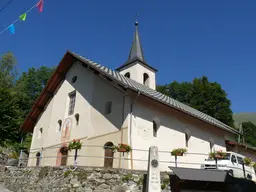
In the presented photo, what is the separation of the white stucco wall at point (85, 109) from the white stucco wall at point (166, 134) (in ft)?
3.55

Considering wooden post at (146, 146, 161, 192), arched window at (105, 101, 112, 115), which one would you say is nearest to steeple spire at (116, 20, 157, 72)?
arched window at (105, 101, 112, 115)

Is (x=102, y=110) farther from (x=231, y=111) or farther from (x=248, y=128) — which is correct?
(x=248, y=128)

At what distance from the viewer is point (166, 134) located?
1697cm

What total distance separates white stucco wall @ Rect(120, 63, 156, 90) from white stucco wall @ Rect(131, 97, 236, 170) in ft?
25.1

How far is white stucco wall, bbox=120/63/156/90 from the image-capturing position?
84.6 feet

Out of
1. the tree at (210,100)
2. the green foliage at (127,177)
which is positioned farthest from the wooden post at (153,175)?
the tree at (210,100)

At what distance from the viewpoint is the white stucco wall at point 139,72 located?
1016 inches

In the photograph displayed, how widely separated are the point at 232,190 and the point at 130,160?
506cm

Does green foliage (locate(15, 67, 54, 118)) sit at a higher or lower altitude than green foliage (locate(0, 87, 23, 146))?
higher

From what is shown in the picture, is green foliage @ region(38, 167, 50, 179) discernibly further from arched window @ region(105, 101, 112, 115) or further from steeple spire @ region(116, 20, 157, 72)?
steeple spire @ region(116, 20, 157, 72)

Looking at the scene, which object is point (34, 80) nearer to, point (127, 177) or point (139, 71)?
point (139, 71)

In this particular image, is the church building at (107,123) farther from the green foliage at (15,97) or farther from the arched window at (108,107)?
the green foliage at (15,97)

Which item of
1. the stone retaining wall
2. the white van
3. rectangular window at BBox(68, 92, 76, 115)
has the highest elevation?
rectangular window at BBox(68, 92, 76, 115)

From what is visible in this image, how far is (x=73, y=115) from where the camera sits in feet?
61.7
